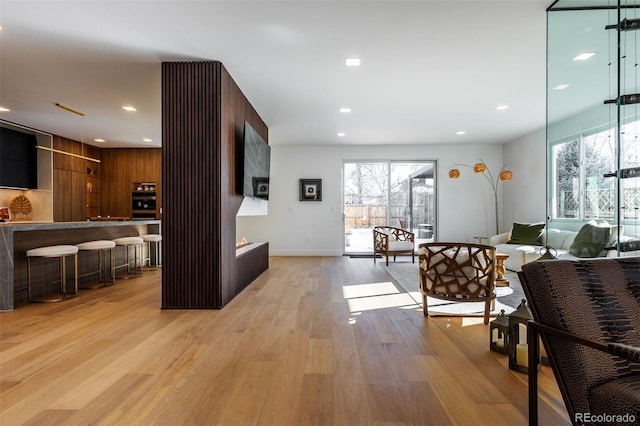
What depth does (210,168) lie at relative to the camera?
341cm

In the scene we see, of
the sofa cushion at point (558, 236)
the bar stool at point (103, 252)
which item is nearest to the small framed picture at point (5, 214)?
the bar stool at point (103, 252)

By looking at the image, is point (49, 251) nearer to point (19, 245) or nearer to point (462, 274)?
point (19, 245)

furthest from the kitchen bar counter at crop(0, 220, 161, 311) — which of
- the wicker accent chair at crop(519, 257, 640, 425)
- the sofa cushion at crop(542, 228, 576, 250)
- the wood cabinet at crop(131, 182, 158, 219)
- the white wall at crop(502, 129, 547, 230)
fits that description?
the white wall at crop(502, 129, 547, 230)

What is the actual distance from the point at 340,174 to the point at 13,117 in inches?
256

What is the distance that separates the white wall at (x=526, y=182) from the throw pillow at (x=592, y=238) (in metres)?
3.88

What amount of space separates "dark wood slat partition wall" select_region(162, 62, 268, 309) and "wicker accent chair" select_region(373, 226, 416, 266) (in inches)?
149

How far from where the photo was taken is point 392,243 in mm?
6273

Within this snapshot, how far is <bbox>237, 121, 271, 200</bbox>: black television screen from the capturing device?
4.13 m

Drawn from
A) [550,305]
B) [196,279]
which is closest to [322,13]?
[550,305]

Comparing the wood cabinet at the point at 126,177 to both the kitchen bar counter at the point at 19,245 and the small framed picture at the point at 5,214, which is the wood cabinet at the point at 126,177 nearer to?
the small framed picture at the point at 5,214

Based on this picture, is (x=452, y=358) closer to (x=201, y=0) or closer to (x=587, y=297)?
(x=587, y=297)

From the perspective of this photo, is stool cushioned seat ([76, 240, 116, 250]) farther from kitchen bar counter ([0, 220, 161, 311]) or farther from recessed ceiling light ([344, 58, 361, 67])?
recessed ceiling light ([344, 58, 361, 67])

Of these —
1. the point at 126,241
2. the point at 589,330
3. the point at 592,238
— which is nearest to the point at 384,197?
the point at 592,238

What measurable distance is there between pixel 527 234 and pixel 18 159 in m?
10.2
